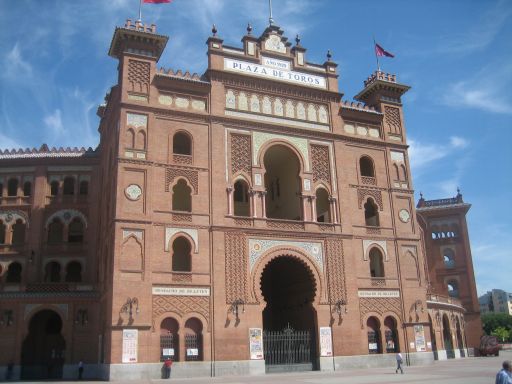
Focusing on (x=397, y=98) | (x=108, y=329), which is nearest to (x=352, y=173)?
(x=397, y=98)

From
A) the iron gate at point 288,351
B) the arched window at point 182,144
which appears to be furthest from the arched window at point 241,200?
the iron gate at point 288,351

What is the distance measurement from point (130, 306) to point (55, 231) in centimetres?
1316

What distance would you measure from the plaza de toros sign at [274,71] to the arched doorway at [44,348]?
60.1 ft

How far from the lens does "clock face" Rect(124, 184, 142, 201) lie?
2737 cm

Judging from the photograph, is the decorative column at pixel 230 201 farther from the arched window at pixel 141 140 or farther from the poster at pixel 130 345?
the poster at pixel 130 345

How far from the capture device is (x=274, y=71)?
33.2m

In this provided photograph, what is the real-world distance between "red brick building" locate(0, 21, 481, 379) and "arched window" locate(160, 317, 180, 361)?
96 mm

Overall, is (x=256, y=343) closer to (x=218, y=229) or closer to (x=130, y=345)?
(x=218, y=229)

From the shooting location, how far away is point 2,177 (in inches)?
1420

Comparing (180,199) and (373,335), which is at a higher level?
(180,199)

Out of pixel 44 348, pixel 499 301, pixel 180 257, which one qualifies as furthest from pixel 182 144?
pixel 499 301

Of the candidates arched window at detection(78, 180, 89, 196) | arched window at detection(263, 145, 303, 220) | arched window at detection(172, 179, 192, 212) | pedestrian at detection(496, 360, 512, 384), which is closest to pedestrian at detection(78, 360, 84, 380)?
arched window at detection(172, 179, 192, 212)

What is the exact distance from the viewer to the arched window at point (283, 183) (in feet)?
108

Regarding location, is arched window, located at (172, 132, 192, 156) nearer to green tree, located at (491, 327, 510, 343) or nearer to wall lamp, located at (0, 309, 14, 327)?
wall lamp, located at (0, 309, 14, 327)
